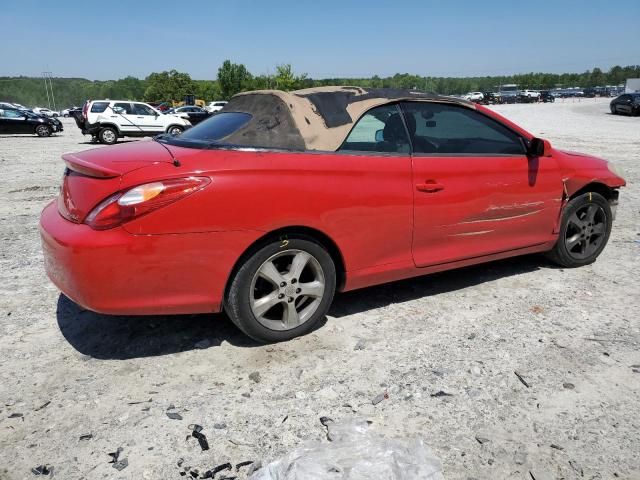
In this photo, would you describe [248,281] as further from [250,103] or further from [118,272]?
[250,103]

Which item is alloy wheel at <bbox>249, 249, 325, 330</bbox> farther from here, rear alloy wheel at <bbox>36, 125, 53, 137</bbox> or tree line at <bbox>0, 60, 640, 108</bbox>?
tree line at <bbox>0, 60, 640, 108</bbox>

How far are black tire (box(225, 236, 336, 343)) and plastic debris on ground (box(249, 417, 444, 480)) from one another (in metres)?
0.99

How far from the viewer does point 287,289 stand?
3.25 metres

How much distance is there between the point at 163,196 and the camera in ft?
9.06

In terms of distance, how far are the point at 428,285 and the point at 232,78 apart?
8757 centimetres

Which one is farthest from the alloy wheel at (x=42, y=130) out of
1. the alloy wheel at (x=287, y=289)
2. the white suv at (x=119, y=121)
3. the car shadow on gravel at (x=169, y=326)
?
the alloy wheel at (x=287, y=289)

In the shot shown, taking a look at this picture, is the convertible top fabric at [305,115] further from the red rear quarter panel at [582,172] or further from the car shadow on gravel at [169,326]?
the red rear quarter panel at [582,172]

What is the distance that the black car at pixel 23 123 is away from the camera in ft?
80.8

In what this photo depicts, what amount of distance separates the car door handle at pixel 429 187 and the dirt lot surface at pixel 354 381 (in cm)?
93

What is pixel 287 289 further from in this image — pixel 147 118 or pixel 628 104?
pixel 628 104

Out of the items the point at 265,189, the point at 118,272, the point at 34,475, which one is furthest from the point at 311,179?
the point at 34,475

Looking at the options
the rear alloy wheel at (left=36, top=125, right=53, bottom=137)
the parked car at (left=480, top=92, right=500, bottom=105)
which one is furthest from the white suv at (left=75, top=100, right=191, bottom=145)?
the parked car at (left=480, top=92, right=500, bottom=105)

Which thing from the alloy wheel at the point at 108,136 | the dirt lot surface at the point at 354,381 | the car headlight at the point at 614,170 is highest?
the car headlight at the point at 614,170

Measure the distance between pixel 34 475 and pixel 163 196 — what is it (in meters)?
1.44
